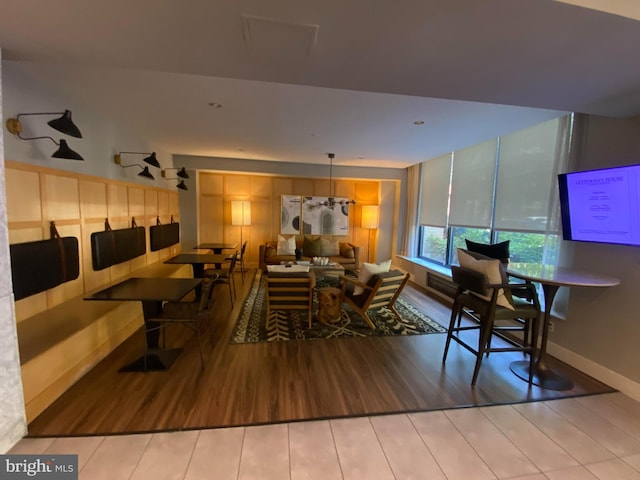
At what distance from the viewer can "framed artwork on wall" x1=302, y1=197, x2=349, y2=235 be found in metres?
6.66

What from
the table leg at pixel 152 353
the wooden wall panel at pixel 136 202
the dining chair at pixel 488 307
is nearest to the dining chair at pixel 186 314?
the table leg at pixel 152 353

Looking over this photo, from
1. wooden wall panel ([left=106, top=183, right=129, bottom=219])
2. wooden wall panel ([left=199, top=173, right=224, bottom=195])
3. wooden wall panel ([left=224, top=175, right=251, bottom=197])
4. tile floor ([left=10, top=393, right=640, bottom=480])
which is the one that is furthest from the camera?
wooden wall panel ([left=224, top=175, right=251, bottom=197])

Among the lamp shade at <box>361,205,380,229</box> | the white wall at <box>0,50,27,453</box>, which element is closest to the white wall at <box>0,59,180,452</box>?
the white wall at <box>0,50,27,453</box>

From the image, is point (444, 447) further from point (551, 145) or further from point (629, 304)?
point (551, 145)

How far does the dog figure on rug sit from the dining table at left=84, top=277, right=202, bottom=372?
1548mm

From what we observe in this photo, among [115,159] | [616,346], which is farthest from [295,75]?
[616,346]

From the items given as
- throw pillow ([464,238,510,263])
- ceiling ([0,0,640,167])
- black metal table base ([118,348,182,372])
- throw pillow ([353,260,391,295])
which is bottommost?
black metal table base ([118,348,182,372])

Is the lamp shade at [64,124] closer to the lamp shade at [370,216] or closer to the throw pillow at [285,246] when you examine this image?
the throw pillow at [285,246]

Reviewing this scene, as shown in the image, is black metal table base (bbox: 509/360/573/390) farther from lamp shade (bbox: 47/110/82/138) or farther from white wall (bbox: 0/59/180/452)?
lamp shade (bbox: 47/110/82/138)

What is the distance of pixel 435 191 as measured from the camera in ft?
18.0

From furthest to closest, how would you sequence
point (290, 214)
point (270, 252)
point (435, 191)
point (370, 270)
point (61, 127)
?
point (290, 214), point (270, 252), point (435, 191), point (370, 270), point (61, 127)

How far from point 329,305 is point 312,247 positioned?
2.96m

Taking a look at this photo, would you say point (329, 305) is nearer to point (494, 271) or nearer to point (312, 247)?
point (494, 271)

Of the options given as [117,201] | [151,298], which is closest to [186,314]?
[151,298]
